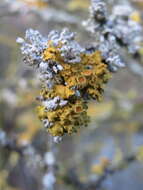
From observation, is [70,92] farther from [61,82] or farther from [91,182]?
[91,182]

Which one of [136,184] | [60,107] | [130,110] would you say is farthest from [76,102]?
[136,184]

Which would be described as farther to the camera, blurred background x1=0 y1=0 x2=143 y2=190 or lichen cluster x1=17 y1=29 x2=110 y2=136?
blurred background x1=0 y1=0 x2=143 y2=190

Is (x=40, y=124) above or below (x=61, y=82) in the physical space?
above

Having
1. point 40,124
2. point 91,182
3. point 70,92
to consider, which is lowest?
point 70,92

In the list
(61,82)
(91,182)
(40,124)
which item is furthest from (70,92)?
(40,124)

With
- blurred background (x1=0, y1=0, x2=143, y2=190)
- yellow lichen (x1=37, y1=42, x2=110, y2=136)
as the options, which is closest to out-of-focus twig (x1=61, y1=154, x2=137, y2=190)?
blurred background (x1=0, y1=0, x2=143, y2=190)

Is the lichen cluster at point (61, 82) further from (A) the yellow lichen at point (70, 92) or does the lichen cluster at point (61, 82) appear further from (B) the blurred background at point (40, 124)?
(B) the blurred background at point (40, 124)

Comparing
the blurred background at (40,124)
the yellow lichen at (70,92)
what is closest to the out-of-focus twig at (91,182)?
the blurred background at (40,124)

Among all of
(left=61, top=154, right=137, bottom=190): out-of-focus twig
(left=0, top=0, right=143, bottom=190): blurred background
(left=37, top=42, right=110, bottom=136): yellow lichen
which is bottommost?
(left=37, top=42, right=110, bottom=136): yellow lichen

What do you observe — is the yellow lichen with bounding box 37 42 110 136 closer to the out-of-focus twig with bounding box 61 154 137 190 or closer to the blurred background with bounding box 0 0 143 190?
the blurred background with bounding box 0 0 143 190
